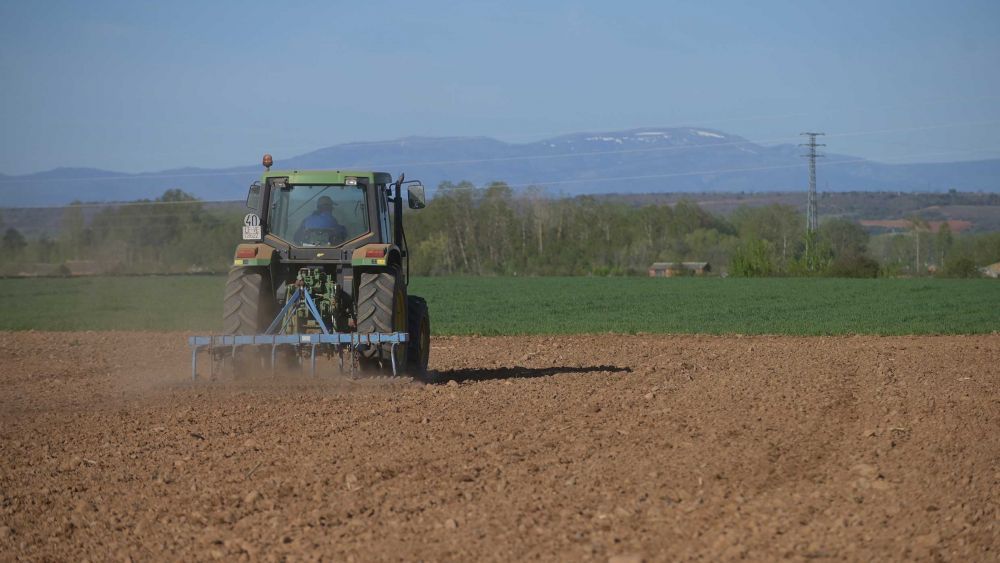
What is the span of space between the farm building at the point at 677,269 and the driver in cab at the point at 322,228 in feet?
156

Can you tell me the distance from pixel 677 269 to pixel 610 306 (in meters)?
34.1

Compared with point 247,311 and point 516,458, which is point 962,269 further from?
point 516,458

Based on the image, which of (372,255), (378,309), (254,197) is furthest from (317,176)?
(378,309)

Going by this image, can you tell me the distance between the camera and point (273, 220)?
1334 centimetres

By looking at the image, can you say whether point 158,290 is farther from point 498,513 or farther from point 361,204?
point 498,513

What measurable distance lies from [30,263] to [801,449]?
5309 centimetres

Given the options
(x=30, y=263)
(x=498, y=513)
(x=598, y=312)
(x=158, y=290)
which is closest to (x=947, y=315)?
(x=598, y=312)

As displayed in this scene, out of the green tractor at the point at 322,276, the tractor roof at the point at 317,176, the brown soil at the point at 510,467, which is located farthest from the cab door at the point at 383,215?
the brown soil at the point at 510,467

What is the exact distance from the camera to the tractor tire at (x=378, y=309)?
40.8 feet

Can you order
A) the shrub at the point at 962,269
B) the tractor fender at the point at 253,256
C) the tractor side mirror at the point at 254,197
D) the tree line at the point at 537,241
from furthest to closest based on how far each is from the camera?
the tree line at the point at 537,241
the shrub at the point at 962,269
the tractor side mirror at the point at 254,197
the tractor fender at the point at 253,256

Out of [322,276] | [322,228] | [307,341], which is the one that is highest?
[322,228]

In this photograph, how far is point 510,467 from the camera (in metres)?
8.04

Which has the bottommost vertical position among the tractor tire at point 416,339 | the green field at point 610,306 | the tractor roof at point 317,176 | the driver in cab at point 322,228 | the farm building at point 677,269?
the farm building at point 677,269

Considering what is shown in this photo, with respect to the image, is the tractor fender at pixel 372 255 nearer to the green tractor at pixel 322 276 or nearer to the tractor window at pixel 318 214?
the green tractor at pixel 322 276
